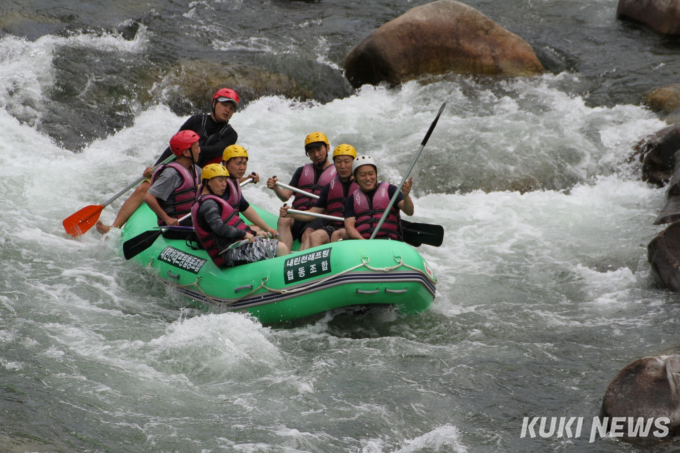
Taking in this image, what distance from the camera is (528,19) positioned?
12977mm

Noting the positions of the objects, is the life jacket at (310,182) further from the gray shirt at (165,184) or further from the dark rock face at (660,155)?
the dark rock face at (660,155)

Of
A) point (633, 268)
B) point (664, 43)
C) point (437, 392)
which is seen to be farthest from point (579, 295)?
point (664, 43)

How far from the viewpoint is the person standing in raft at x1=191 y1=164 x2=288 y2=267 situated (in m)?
5.96

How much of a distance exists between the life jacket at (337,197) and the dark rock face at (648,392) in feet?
9.44

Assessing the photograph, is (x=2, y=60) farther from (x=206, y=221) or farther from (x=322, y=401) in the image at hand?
(x=322, y=401)

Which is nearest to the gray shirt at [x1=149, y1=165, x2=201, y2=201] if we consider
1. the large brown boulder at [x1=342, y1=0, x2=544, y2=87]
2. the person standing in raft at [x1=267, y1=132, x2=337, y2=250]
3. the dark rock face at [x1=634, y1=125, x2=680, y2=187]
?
the person standing in raft at [x1=267, y1=132, x2=337, y2=250]

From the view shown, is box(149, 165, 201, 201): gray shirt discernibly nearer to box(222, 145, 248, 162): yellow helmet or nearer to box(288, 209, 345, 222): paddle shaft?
box(222, 145, 248, 162): yellow helmet

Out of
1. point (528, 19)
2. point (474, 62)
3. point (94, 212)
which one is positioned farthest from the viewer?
point (528, 19)

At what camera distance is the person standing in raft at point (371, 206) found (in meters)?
6.29

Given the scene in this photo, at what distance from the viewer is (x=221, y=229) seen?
591 centimetres

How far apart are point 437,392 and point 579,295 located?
2.29 meters

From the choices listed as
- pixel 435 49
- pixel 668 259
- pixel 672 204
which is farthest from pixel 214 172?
pixel 435 49

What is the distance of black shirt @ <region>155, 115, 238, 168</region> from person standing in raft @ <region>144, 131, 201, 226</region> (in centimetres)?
55

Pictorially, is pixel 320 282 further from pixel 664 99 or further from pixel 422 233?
pixel 664 99
